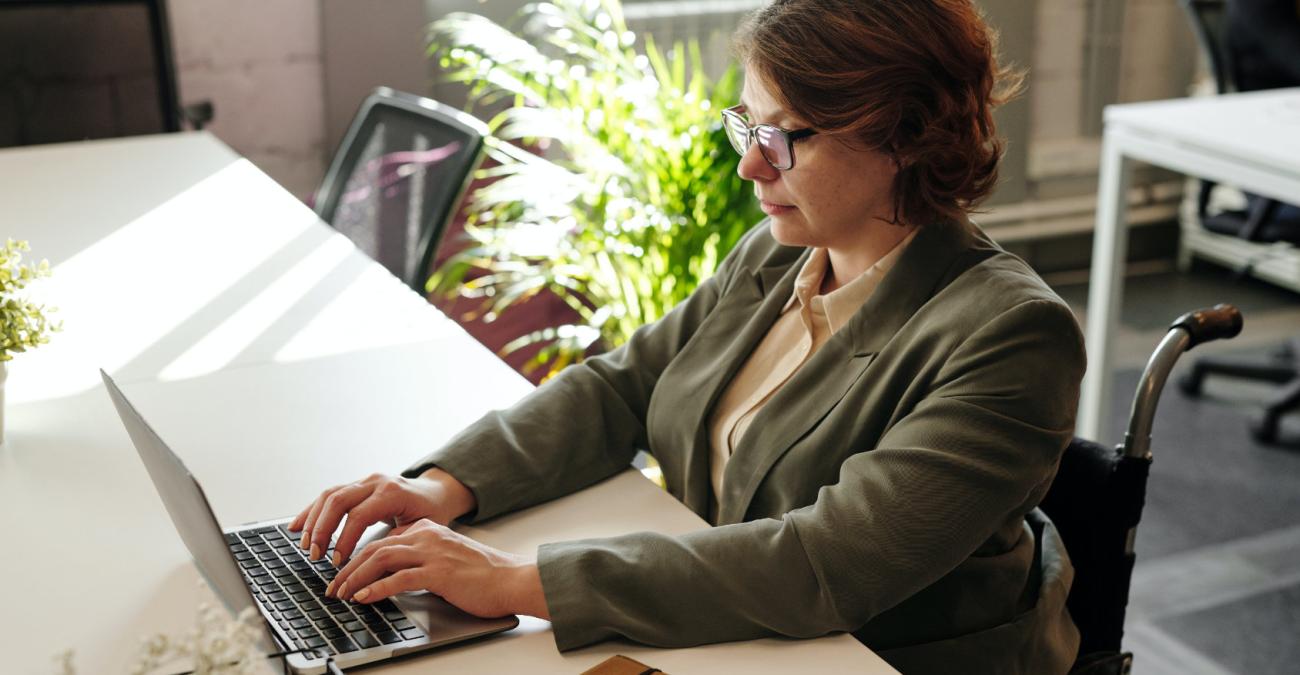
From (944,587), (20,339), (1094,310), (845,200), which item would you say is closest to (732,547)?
(944,587)

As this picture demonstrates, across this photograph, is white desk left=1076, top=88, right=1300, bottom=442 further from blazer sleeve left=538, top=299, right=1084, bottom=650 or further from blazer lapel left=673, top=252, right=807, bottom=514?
blazer sleeve left=538, top=299, right=1084, bottom=650

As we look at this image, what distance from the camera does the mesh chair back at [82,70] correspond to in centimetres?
321

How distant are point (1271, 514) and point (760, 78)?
2.30 metres

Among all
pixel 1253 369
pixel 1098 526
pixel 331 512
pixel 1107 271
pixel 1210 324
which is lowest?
pixel 1253 369

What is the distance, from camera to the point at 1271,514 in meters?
3.21

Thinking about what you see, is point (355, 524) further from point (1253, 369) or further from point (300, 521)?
point (1253, 369)

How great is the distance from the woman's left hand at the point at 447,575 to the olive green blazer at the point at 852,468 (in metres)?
0.03

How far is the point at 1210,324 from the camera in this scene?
156cm

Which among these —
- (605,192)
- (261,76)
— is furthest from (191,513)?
(261,76)

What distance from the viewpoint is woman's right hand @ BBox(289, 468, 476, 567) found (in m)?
1.36

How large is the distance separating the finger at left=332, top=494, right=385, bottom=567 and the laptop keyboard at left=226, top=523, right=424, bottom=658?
17 millimetres

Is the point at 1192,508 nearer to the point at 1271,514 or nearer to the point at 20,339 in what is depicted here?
the point at 1271,514

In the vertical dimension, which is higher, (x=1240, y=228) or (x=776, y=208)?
(x=776, y=208)

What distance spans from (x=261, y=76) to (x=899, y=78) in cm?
259
